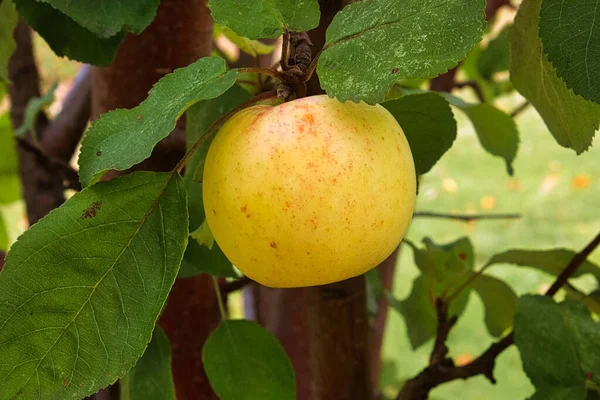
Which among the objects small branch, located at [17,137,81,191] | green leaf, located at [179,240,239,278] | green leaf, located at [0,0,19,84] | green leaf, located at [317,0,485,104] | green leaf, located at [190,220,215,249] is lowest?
small branch, located at [17,137,81,191]

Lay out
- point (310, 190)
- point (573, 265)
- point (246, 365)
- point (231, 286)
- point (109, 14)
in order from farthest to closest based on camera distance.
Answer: point (231, 286), point (573, 265), point (246, 365), point (109, 14), point (310, 190)

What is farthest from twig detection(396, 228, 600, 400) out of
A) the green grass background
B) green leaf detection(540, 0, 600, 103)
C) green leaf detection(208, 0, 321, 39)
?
the green grass background

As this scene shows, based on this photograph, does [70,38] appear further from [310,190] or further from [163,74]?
[310,190]

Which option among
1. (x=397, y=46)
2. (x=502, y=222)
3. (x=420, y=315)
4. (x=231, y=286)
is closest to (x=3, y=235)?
(x=231, y=286)

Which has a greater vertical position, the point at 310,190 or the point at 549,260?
the point at 310,190

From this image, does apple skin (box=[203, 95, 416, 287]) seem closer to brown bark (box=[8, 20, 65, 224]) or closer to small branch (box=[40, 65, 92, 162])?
brown bark (box=[8, 20, 65, 224])

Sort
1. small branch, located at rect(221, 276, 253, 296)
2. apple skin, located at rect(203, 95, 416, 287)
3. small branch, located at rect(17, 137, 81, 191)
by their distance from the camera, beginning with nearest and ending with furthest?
apple skin, located at rect(203, 95, 416, 287), small branch, located at rect(221, 276, 253, 296), small branch, located at rect(17, 137, 81, 191)

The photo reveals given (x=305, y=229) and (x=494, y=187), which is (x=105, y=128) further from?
(x=494, y=187)
